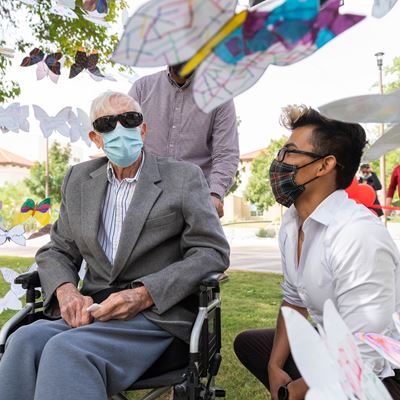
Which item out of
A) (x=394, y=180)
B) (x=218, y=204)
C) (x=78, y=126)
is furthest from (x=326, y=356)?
(x=78, y=126)

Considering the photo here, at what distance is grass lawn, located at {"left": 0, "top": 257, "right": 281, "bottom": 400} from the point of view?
2.94 meters

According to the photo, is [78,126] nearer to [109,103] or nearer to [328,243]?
[109,103]

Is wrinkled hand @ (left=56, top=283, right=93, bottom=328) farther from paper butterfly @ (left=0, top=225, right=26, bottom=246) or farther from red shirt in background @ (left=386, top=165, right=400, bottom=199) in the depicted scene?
red shirt in background @ (left=386, top=165, right=400, bottom=199)

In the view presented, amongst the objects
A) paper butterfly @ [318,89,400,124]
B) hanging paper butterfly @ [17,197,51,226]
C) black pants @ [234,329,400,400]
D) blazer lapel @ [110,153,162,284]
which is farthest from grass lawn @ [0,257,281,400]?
paper butterfly @ [318,89,400,124]

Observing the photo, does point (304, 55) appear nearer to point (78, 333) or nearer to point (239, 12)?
point (239, 12)

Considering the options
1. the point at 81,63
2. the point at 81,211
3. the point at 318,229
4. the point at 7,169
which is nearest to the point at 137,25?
the point at 318,229

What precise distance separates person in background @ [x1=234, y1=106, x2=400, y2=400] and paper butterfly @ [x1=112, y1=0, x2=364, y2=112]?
1126 millimetres

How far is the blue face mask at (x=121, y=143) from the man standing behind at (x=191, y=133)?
463mm

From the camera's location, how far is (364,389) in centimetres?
32

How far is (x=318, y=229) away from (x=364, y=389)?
52.8 inches

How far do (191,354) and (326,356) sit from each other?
1390mm

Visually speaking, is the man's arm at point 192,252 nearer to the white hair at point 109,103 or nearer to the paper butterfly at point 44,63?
the white hair at point 109,103

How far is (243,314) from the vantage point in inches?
187

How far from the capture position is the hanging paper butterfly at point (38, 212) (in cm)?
298
